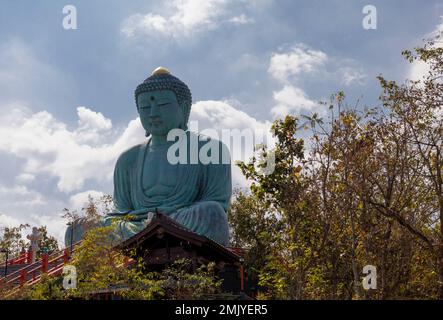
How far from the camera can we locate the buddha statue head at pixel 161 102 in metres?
20.3

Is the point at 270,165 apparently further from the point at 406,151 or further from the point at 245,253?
the point at 245,253

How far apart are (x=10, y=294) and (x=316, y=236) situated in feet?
17.2

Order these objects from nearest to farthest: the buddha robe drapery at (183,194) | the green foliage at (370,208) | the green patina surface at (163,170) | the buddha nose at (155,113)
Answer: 1. the green foliage at (370,208)
2. the buddha robe drapery at (183,194)
3. the green patina surface at (163,170)
4. the buddha nose at (155,113)

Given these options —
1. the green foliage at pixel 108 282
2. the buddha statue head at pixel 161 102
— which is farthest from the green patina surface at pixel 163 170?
the green foliage at pixel 108 282

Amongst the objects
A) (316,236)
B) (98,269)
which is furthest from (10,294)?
(316,236)

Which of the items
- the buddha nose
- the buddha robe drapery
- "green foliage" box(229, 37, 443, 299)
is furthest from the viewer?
the buddha nose

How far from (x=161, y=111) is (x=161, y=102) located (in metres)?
0.29

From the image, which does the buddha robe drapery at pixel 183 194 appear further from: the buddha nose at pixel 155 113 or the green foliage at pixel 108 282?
the green foliage at pixel 108 282

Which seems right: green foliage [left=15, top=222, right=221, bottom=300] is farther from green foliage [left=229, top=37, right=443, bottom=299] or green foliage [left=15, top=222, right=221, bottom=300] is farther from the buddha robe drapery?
the buddha robe drapery

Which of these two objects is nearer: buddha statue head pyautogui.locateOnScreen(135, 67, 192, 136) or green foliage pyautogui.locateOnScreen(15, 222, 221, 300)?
green foliage pyautogui.locateOnScreen(15, 222, 221, 300)

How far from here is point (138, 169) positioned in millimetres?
20531

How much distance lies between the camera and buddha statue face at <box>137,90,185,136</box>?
20.2 meters

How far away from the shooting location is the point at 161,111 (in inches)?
798

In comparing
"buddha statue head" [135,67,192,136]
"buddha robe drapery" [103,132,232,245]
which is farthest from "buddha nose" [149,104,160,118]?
"buddha robe drapery" [103,132,232,245]
